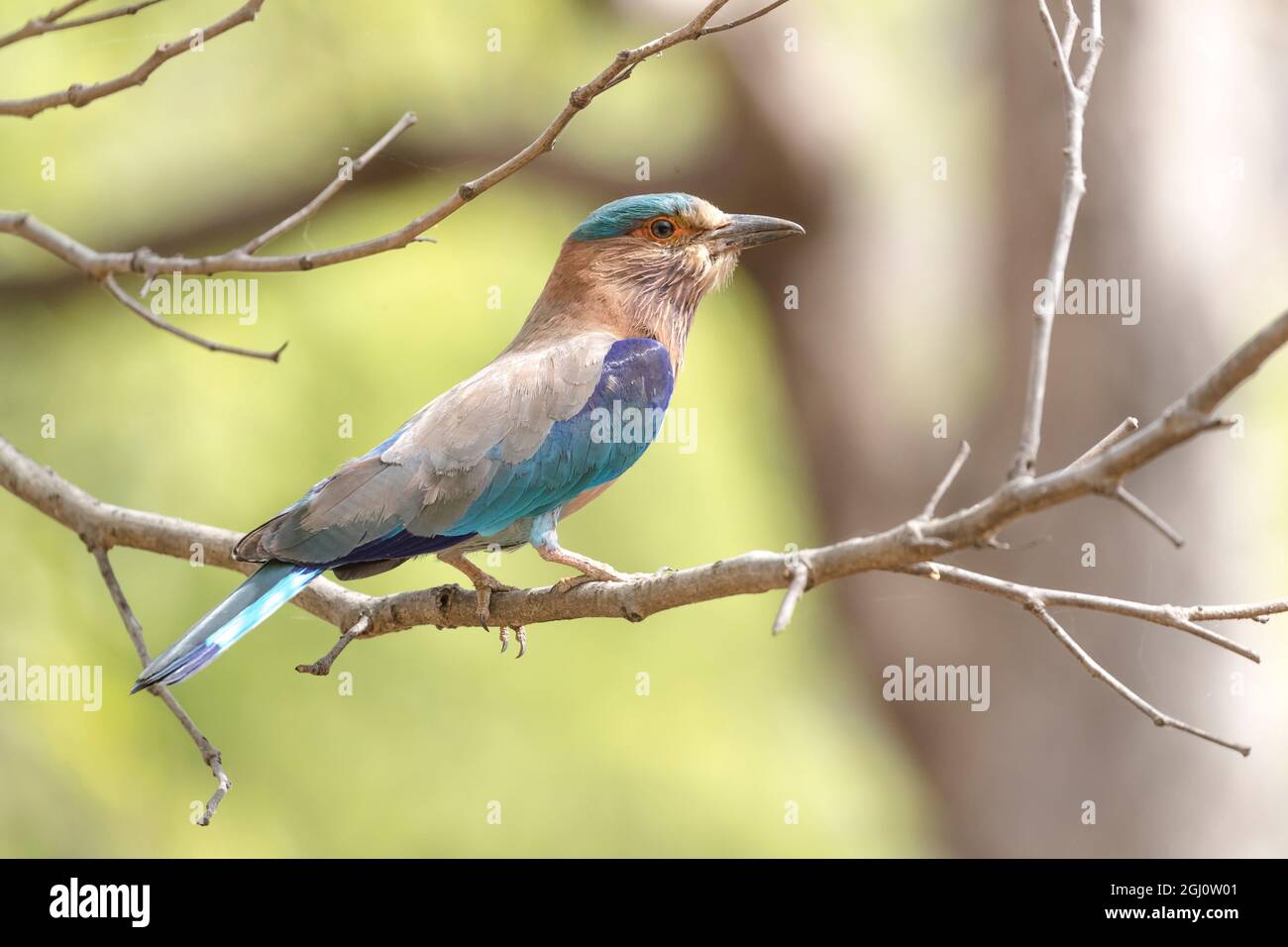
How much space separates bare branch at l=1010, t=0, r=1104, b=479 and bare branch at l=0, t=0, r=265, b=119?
5.97ft

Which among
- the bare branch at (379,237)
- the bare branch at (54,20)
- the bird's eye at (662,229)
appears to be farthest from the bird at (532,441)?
the bare branch at (54,20)

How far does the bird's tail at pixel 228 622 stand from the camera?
301 centimetres

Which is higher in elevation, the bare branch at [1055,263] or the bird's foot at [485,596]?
the bare branch at [1055,263]

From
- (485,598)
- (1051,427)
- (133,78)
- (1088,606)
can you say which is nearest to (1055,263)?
(1088,606)

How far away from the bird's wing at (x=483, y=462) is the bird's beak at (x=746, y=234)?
2.17 feet

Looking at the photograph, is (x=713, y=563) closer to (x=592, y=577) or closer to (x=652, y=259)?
(x=592, y=577)

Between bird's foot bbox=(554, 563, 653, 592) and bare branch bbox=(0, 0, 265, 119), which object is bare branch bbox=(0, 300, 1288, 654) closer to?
bird's foot bbox=(554, 563, 653, 592)

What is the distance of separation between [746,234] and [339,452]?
3.76 metres

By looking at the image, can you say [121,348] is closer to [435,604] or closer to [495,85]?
[495,85]

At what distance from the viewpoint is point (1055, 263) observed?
2285 millimetres

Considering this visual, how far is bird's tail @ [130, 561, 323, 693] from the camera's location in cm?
301

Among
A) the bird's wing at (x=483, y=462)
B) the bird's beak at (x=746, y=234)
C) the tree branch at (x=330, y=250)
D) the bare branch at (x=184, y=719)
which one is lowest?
the bare branch at (x=184, y=719)

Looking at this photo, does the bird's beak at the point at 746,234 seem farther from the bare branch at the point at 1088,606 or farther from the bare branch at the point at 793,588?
the bare branch at the point at 793,588
